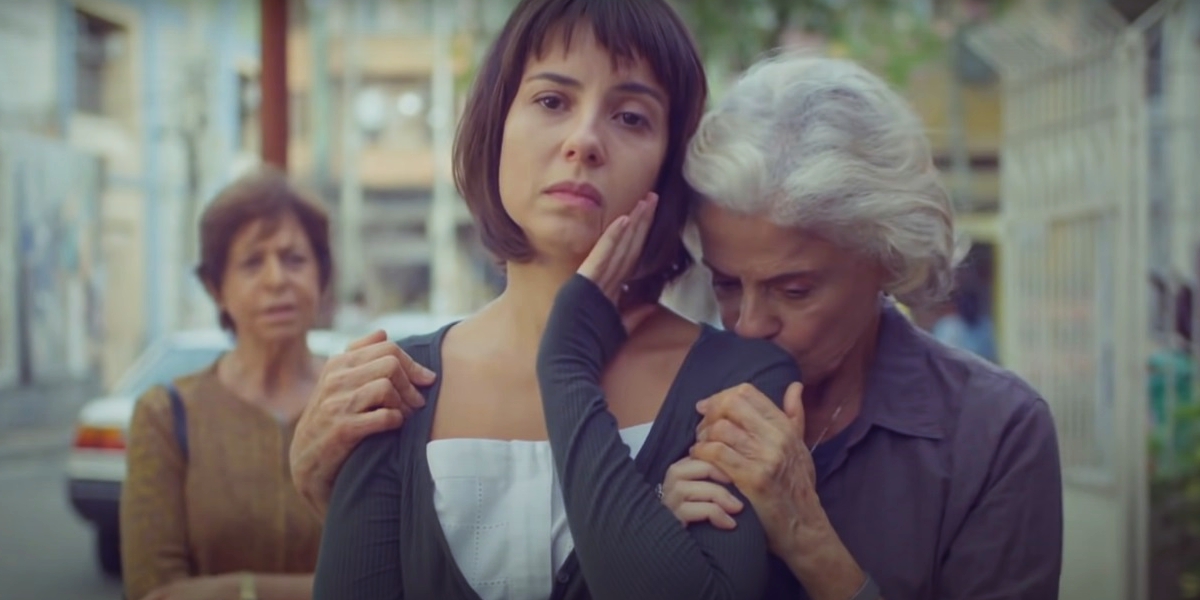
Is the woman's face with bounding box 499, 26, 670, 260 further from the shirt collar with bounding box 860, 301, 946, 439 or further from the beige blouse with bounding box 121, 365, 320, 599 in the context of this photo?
the beige blouse with bounding box 121, 365, 320, 599

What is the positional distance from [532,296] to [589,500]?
0.35 m

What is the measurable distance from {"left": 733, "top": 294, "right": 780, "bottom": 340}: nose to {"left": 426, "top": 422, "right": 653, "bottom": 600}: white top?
0.28m

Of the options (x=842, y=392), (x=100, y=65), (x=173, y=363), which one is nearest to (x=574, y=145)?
(x=842, y=392)

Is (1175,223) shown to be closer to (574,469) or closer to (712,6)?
(712,6)

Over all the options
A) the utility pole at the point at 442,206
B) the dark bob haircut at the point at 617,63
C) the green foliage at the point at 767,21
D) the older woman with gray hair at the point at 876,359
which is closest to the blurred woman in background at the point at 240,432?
the dark bob haircut at the point at 617,63

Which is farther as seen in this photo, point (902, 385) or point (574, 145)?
point (902, 385)

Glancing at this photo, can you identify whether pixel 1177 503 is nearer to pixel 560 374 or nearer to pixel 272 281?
pixel 272 281

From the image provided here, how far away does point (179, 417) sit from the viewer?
2441 mm

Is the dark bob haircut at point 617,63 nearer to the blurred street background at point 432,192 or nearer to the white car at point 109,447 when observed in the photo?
the blurred street background at point 432,192

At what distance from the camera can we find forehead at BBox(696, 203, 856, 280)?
1800 millimetres

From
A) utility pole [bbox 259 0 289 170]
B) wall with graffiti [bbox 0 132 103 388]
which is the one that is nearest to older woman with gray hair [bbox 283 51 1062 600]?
utility pole [bbox 259 0 289 170]

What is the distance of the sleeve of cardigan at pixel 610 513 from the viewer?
1459mm

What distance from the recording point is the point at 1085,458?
15.8 feet

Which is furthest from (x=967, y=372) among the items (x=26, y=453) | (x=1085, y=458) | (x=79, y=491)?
(x=26, y=453)
